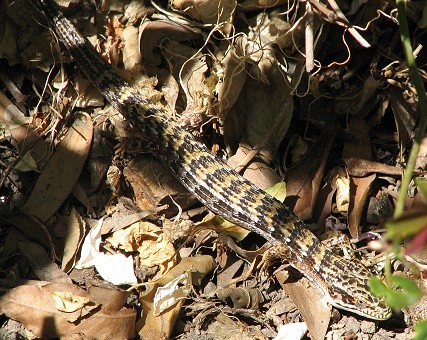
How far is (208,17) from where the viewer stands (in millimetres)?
4582

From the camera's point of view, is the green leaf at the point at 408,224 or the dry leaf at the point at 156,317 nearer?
the green leaf at the point at 408,224

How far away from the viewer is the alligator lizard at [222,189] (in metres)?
4.26

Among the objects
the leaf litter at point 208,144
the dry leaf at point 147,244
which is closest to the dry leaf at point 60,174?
the leaf litter at point 208,144

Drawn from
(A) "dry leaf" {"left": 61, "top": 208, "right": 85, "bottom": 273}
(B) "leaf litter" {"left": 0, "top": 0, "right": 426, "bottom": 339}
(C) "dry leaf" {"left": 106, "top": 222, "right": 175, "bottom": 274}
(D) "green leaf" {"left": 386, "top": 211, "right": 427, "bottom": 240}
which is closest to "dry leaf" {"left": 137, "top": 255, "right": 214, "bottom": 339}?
(B) "leaf litter" {"left": 0, "top": 0, "right": 426, "bottom": 339}

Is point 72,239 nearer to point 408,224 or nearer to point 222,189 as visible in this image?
point 222,189

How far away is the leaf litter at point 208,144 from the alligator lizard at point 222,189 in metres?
0.11

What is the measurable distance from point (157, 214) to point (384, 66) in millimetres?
2178

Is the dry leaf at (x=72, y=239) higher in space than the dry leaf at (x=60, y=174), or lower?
lower

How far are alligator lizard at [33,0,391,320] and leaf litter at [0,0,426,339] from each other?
113 mm

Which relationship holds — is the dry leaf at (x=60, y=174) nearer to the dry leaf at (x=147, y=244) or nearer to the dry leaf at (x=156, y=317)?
the dry leaf at (x=147, y=244)

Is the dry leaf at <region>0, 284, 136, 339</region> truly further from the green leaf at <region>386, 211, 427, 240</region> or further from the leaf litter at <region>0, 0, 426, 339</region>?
the green leaf at <region>386, 211, 427, 240</region>

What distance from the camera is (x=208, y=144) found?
4902 mm

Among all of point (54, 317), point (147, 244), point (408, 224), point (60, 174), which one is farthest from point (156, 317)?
point (408, 224)

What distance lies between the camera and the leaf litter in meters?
4.18
